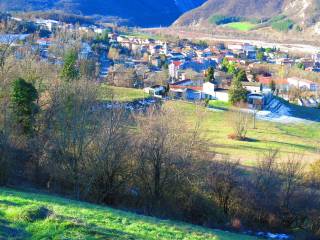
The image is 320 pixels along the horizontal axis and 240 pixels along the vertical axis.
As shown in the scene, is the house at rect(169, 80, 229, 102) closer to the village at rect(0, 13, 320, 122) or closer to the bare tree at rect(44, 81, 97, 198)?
the village at rect(0, 13, 320, 122)

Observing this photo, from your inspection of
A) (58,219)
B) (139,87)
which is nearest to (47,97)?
(58,219)

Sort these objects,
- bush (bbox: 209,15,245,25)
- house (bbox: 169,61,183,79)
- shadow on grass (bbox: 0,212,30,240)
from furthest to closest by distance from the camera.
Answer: bush (bbox: 209,15,245,25), house (bbox: 169,61,183,79), shadow on grass (bbox: 0,212,30,240)

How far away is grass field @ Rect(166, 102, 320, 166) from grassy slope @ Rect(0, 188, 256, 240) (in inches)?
689

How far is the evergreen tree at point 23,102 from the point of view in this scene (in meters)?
21.4

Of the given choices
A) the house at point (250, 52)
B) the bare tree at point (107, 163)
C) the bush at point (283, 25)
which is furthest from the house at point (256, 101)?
the bush at point (283, 25)

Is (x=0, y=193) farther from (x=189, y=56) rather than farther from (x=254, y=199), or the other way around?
(x=189, y=56)

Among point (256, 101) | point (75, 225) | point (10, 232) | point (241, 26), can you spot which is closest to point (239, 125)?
point (256, 101)

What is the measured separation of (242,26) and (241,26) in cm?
80

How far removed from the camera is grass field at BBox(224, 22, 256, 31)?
17526 cm

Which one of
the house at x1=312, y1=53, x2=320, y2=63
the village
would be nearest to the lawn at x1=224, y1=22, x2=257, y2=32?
the village

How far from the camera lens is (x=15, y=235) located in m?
8.84

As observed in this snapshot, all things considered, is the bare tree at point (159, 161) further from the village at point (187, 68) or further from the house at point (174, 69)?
the house at point (174, 69)

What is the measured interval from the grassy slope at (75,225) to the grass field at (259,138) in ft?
57.4

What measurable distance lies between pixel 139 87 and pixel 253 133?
2112cm
